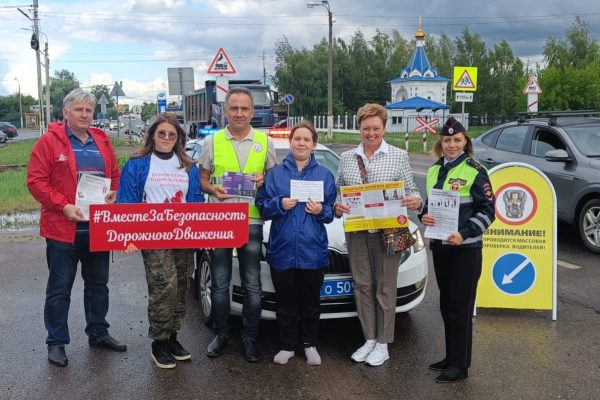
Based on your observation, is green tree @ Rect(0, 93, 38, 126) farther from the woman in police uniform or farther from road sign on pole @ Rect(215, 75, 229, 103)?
the woman in police uniform

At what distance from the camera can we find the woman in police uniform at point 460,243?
3.83 meters

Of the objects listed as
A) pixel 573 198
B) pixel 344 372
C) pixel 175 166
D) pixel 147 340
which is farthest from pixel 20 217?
pixel 573 198

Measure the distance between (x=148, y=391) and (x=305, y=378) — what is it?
107 centimetres

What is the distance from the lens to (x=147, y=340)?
472cm

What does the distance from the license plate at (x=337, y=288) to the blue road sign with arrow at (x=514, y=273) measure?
5.65 feet

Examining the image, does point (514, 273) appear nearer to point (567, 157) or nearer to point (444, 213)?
point (444, 213)

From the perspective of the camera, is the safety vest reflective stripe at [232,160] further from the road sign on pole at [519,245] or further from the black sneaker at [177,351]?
the road sign on pole at [519,245]

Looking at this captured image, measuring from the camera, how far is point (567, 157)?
7633 millimetres

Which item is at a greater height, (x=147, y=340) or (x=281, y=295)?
(x=281, y=295)

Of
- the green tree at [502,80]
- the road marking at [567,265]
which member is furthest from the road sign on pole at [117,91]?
the green tree at [502,80]

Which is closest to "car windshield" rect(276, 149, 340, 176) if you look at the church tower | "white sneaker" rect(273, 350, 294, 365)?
"white sneaker" rect(273, 350, 294, 365)

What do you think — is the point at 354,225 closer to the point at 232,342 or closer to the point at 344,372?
the point at 344,372

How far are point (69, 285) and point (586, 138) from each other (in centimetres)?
689

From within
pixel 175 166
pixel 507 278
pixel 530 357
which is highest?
pixel 175 166
